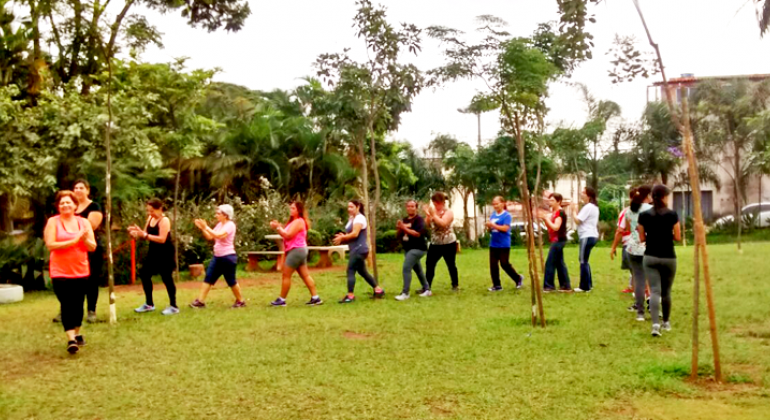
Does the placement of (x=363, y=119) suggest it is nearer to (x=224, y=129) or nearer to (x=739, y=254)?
(x=739, y=254)

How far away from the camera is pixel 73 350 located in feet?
25.7

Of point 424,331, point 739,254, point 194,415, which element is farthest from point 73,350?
point 739,254

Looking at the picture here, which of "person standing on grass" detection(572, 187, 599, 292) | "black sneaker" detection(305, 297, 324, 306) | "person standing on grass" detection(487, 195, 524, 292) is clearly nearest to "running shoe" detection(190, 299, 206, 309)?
"black sneaker" detection(305, 297, 324, 306)

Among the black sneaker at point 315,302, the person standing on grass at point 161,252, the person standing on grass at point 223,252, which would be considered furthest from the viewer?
the black sneaker at point 315,302

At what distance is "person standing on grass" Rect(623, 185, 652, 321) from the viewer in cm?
909

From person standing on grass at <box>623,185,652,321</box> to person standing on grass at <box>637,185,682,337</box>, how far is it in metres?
0.63

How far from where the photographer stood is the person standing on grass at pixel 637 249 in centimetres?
909

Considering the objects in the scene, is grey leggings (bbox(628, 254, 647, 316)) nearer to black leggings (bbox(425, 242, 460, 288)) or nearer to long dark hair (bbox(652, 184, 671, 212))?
long dark hair (bbox(652, 184, 671, 212))

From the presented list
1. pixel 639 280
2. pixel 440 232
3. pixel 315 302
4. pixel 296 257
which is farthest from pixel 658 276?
pixel 315 302

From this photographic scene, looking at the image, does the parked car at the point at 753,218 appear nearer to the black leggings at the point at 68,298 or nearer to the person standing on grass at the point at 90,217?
the person standing on grass at the point at 90,217

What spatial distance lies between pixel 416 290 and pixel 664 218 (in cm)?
561

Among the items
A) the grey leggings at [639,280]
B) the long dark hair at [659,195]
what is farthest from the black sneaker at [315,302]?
the long dark hair at [659,195]

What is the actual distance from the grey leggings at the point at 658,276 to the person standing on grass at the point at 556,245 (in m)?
3.83

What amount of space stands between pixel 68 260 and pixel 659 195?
596 centimetres
